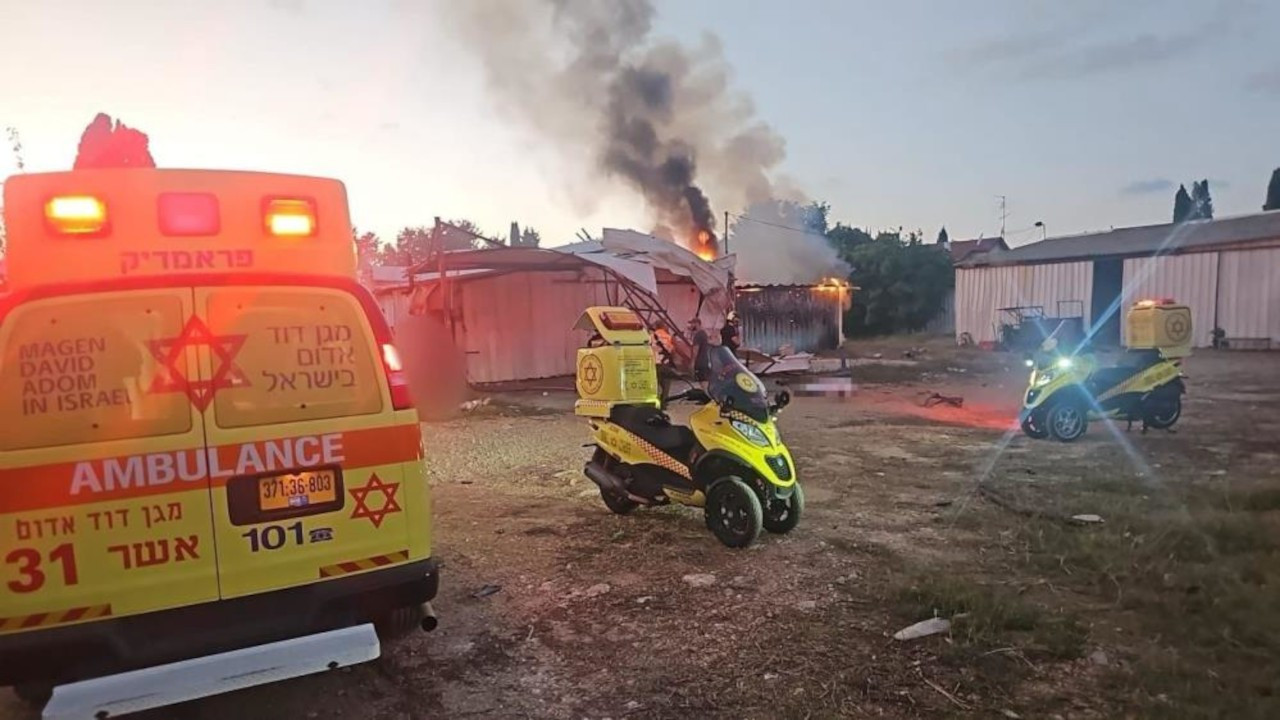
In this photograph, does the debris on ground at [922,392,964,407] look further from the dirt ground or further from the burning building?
the burning building

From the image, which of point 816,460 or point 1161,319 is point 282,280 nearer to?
point 816,460

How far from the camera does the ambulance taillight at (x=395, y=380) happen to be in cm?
330

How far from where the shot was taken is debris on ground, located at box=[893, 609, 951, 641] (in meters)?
3.94

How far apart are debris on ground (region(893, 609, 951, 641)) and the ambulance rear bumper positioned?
236 centimetres

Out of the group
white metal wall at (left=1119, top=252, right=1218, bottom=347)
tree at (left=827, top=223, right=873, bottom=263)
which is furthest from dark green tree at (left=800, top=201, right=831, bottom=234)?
white metal wall at (left=1119, top=252, right=1218, bottom=347)

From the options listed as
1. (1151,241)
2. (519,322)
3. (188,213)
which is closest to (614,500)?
(188,213)

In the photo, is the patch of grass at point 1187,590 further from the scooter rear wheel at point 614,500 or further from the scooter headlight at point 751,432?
the scooter rear wheel at point 614,500

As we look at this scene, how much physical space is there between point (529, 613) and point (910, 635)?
6.79ft

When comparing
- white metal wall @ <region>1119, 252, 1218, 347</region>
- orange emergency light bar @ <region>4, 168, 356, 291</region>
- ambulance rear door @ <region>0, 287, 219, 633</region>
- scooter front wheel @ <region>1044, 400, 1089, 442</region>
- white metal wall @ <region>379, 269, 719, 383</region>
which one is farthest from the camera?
white metal wall @ <region>1119, 252, 1218, 347</region>

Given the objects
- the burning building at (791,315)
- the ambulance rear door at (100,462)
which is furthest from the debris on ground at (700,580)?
the burning building at (791,315)

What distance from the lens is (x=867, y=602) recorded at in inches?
174

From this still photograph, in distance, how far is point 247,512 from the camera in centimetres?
303

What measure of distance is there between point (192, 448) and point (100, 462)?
11.5 inches

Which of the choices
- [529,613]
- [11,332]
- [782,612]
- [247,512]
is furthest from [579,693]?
[11,332]
